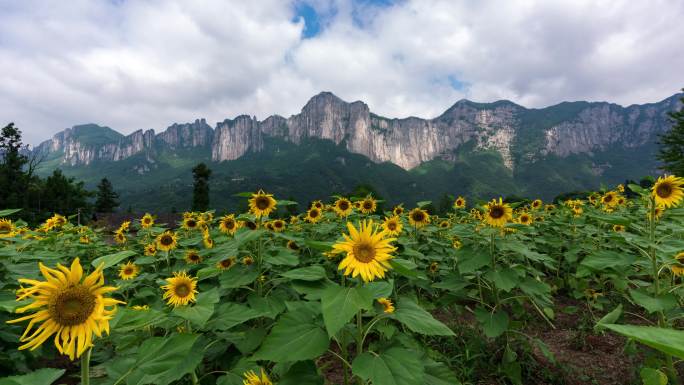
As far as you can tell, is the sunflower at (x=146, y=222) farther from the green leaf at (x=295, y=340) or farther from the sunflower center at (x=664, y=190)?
the sunflower center at (x=664, y=190)

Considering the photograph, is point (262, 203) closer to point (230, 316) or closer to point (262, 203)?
point (262, 203)

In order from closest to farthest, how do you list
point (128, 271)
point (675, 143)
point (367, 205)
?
point (128, 271) → point (367, 205) → point (675, 143)

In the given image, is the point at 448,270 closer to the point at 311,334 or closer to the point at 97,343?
the point at 311,334

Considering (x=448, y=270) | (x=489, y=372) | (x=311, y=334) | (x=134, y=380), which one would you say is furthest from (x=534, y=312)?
(x=134, y=380)

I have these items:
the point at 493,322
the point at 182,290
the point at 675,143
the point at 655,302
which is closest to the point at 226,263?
the point at 182,290

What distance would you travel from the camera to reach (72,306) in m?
1.58

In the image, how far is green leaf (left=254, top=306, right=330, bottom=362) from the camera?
5.74 feet

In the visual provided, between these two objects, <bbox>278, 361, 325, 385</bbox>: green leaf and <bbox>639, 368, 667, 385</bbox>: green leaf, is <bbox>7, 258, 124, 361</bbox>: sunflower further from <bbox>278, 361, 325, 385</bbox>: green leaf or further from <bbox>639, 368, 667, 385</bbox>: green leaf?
<bbox>639, 368, 667, 385</bbox>: green leaf

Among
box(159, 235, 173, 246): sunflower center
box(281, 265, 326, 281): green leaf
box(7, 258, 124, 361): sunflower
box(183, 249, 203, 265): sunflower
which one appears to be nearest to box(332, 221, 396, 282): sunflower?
box(281, 265, 326, 281): green leaf

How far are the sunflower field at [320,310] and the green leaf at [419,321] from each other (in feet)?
0.04

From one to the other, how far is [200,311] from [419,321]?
147 cm

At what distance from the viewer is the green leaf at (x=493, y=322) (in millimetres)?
3473

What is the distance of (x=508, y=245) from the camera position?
361 centimetres

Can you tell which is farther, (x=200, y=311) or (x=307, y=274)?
(x=307, y=274)
